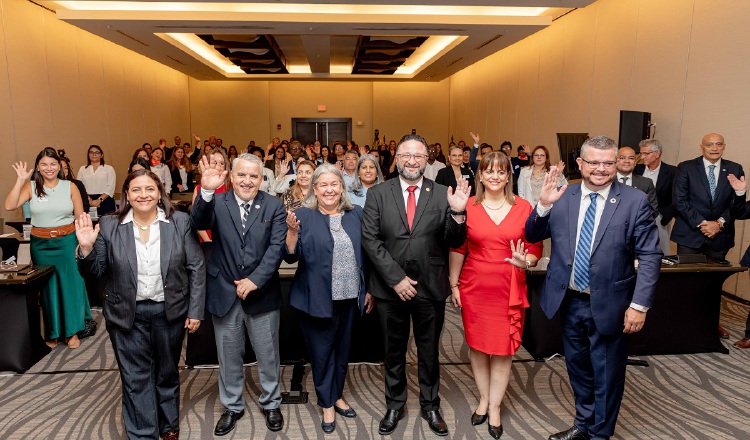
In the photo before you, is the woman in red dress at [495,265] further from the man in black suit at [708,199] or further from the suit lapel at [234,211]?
the man in black suit at [708,199]

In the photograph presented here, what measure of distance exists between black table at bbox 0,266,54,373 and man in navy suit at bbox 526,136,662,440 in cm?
397

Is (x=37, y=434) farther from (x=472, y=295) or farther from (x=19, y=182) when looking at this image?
(x=472, y=295)

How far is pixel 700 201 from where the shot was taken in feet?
15.9

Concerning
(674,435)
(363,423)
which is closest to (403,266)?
(363,423)

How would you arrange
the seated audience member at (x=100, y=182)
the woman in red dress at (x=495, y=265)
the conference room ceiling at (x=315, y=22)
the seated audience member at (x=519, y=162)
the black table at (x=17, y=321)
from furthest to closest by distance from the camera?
the seated audience member at (x=519, y=162) < the conference room ceiling at (x=315, y=22) < the seated audience member at (x=100, y=182) < the black table at (x=17, y=321) < the woman in red dress at (x=495, y=265)

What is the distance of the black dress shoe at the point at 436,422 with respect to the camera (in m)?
3.18

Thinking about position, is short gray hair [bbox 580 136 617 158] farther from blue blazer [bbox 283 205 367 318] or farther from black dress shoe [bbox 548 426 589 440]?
black dress shoe [bbox 548 426 589 440]

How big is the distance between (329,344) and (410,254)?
802mm

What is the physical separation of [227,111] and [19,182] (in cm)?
1501

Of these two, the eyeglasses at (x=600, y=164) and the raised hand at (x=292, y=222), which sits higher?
the eyeglasses at (x=600, y=164)

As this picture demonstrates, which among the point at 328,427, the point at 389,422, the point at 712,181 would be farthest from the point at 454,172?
the point at 328,427

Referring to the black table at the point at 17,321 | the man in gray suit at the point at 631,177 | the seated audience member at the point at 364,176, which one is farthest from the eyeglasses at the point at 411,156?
the black table at the point at 17,321

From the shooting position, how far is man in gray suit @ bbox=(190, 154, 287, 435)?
118 inches

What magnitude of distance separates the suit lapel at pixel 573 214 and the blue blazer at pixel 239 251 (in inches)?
67.2
